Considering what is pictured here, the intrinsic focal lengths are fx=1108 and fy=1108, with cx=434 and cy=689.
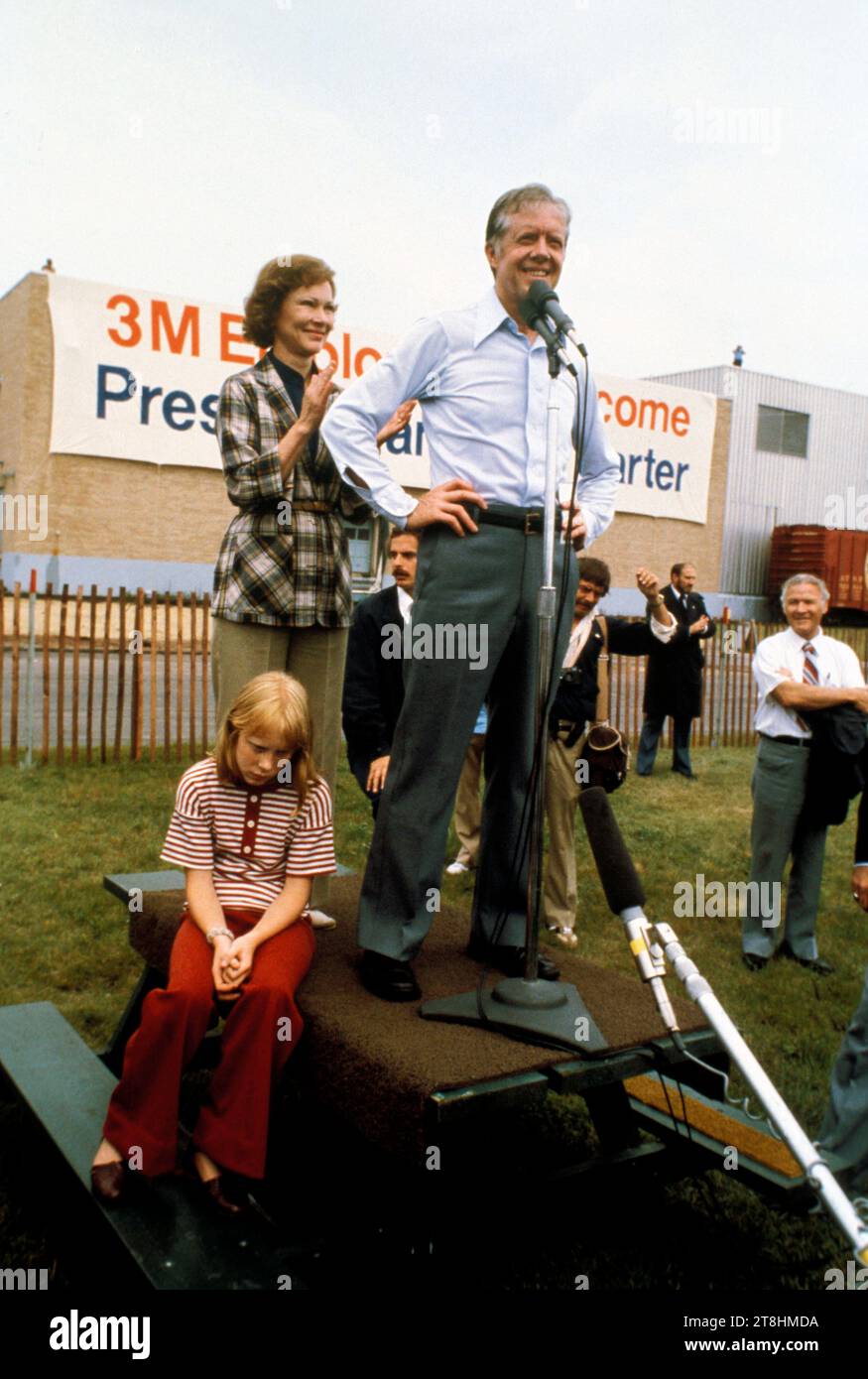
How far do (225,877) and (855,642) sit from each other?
27015 millimetres

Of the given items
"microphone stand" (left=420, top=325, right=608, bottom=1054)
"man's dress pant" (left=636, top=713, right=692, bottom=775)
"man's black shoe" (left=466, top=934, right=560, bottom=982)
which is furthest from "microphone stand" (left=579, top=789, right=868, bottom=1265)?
"man's dress pant" (left=636, top=713, right=692, bottom=775)

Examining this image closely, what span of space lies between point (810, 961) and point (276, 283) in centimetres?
426

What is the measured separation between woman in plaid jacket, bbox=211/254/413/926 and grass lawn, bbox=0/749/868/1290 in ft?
5.46

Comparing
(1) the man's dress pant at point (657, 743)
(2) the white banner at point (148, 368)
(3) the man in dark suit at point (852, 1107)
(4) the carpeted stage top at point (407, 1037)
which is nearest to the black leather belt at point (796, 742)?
(3) the man in dark suit at point (852, 1107)

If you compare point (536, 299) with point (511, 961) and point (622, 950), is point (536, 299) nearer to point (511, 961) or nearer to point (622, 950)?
point (511, 961)

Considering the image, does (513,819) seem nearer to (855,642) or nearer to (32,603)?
(32,603)

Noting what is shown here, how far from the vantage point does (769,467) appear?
36.5m

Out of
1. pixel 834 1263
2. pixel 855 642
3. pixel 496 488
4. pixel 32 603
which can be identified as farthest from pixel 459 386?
pixel 855 642

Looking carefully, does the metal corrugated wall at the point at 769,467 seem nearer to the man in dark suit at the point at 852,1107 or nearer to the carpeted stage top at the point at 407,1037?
the man in dark suit at the point at 852,1107

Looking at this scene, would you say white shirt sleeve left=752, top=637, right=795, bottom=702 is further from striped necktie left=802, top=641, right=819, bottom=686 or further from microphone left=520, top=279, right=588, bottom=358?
microphone left=520, top=279, right=588, bottom=358

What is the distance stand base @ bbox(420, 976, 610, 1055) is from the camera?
2.86 metres

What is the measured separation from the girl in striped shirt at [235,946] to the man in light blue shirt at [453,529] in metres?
0.28

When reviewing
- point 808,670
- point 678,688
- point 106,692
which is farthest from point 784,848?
point 106,692

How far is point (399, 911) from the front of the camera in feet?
10.5
